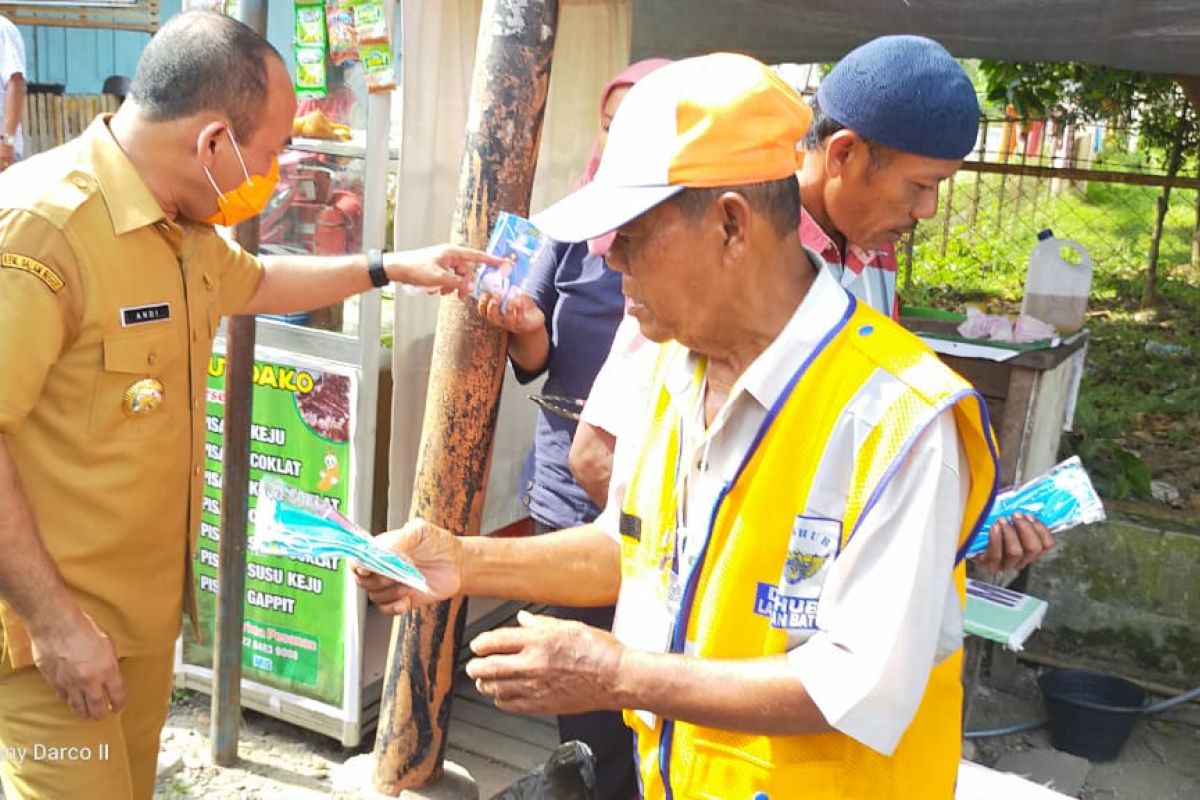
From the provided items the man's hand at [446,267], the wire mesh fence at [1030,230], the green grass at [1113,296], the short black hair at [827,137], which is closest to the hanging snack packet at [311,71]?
the man's hand at [446,267]

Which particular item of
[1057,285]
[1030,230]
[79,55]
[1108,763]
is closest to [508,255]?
[1108,763]

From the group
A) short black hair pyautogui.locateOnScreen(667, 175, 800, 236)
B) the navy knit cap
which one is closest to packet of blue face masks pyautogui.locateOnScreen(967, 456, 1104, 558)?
the navy knit cap

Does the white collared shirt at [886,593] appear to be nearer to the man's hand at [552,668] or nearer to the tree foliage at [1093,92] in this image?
the man's hand at [552,668]

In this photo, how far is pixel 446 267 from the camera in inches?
108

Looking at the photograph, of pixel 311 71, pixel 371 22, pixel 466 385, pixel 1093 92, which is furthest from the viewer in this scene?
pixel 1093 92

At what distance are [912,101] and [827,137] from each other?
0.18 meters

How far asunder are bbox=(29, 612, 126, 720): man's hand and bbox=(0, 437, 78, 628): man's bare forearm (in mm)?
31

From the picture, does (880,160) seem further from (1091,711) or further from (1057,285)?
(1057,285)

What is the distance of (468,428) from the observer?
9.31 feet

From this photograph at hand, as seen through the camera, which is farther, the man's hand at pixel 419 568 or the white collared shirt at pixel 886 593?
the man's hand at pixel 419 568

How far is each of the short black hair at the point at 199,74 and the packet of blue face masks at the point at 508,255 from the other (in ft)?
2.21

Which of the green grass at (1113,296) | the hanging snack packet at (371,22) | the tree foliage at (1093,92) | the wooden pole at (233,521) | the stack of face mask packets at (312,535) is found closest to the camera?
the stack of face mask packets at (312,535)

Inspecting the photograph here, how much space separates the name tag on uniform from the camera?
214 centimetres

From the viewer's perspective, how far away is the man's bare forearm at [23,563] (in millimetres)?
1964
